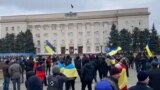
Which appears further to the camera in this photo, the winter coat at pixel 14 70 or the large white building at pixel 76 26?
the large white building at pixel 76 26

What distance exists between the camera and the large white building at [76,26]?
123 meters

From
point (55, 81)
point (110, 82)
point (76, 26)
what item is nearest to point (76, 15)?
point (76, 26)

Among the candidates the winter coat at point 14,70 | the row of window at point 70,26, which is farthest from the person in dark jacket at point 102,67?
the row of window at point 70,26

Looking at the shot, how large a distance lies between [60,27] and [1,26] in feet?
60.4

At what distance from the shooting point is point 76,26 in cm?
12712

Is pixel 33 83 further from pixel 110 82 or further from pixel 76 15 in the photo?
pixel 76 15

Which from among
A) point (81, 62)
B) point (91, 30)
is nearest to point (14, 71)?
point (81, 62)

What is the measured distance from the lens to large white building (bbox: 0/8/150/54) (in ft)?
403

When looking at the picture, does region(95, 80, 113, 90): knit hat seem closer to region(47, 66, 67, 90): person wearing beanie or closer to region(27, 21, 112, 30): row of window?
region(47, 66, 67, 90): person wearing beanie

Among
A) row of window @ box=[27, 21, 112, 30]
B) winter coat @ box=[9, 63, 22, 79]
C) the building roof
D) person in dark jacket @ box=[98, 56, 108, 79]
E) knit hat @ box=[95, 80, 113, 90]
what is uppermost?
the building roof

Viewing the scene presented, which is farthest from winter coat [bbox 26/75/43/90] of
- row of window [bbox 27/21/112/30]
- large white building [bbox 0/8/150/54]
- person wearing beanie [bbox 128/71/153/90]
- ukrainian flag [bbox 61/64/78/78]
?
row of window [bbox 27/21/112/30]

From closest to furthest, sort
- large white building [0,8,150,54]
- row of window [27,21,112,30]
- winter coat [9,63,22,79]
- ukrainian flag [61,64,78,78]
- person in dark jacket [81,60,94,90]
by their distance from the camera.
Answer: person in dark jacket [81,60,94,90]
ukrainian flag [61,64,78,78]
winter coat [9,63,22,79]
large white building [0,8,150,54]
row of window [27,21,112,30]

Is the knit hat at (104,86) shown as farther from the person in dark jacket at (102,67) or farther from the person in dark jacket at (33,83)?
the person in dark jacket at (102,67)

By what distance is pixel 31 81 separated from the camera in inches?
404
